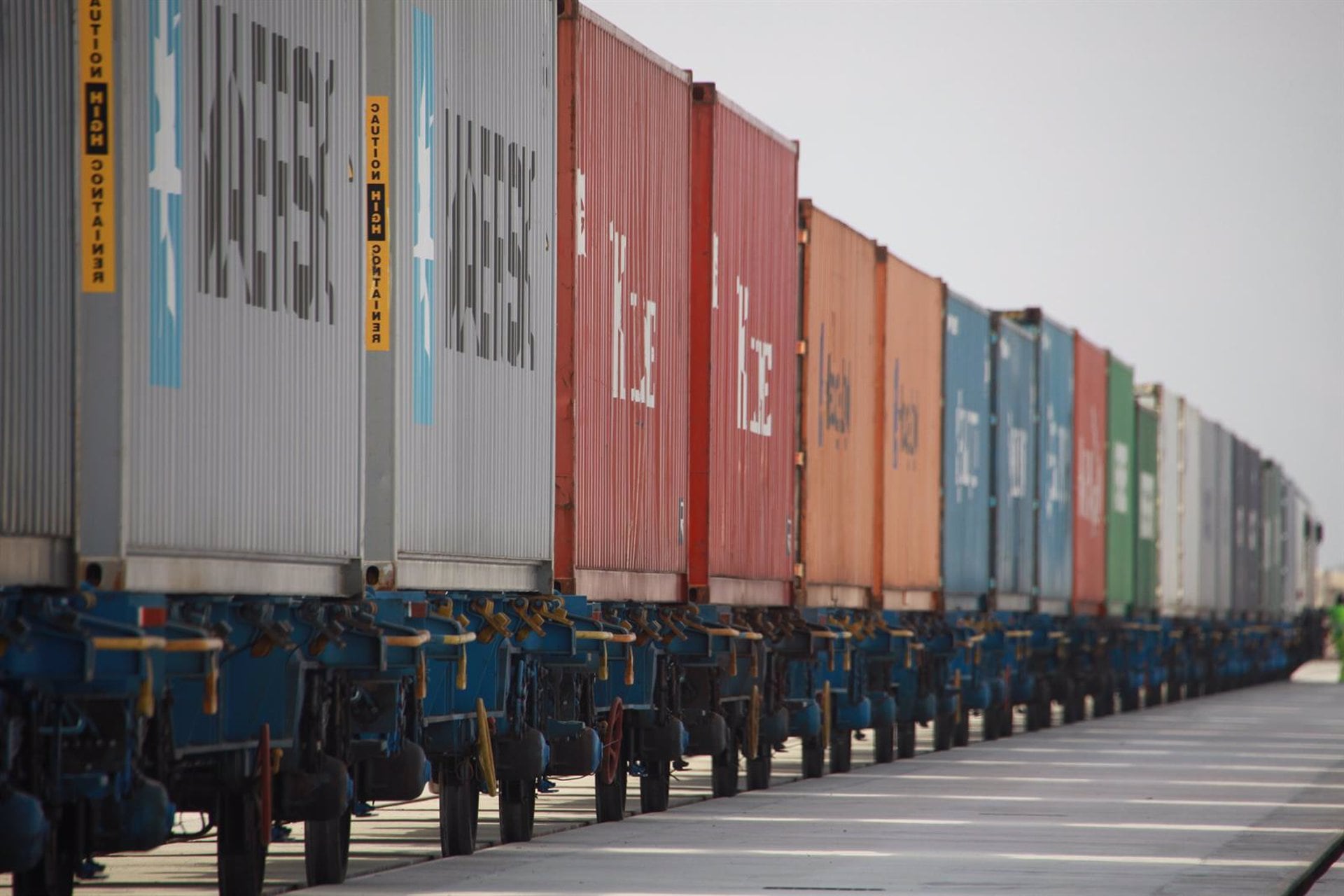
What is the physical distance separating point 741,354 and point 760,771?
372cm

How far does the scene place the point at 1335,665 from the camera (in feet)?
294

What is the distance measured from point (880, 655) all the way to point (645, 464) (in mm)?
8623

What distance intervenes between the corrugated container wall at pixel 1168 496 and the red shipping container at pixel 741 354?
24706 mm

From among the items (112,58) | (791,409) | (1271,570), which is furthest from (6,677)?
(1271,570)

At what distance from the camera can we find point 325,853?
12.1 m

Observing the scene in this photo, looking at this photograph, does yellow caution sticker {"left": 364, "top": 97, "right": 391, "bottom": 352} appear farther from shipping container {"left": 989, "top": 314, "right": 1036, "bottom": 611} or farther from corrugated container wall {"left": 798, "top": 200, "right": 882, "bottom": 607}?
shipping container {"left": 989, "top": 314, "right": 1036, "bottom": 611}

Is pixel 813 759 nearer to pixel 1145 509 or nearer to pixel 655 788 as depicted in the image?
pixel 655 788

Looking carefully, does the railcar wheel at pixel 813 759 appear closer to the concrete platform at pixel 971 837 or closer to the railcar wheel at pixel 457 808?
the concrete platform at pixel 971 837

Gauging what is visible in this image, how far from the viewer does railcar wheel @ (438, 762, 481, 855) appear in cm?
1359

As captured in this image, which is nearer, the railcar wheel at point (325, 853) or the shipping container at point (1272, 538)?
the railcar wheel at point (325, 853)

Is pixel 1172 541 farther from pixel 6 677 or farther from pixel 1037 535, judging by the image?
pixel 6 677

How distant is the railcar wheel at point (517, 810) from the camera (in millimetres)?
14469

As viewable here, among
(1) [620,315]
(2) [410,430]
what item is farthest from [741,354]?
(2) [410,430]

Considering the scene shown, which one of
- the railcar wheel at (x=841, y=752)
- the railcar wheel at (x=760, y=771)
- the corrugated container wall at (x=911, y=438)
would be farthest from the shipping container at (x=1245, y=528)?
the railcar wheel at (x=760, y=771)
